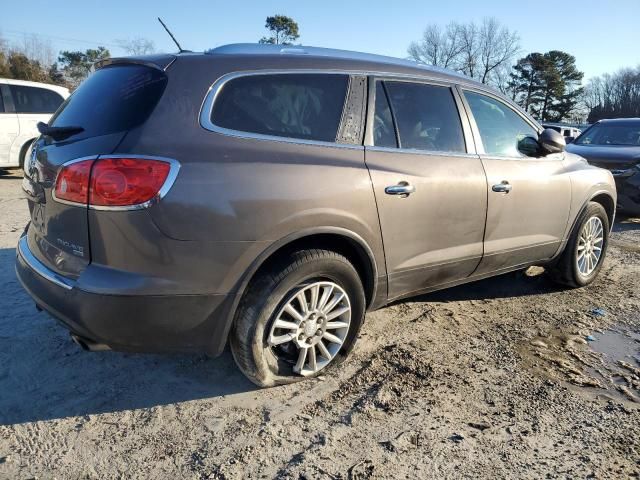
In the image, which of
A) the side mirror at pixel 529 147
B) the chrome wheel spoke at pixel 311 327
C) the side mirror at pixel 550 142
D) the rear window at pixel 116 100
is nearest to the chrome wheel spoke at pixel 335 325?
the chrome wheel spoke at pixel 311 327

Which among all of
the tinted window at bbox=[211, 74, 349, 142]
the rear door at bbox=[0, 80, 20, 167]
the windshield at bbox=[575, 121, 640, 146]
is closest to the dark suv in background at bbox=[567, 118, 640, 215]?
the windshield at bbox=[575, 121, 640, 146]

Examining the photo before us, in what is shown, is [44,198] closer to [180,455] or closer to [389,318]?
[180,455]

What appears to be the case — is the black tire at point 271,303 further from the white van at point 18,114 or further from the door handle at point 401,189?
the white van at point 18,114

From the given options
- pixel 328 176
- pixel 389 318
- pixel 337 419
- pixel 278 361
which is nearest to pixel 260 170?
pixel 328 176

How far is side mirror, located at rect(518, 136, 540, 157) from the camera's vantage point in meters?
3.89

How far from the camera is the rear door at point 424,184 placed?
292 cm

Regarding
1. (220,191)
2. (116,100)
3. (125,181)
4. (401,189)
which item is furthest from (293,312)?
(116,100)

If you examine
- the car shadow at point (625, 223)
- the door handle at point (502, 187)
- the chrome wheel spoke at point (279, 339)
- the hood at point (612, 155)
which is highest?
the door handle at point (502, 187)

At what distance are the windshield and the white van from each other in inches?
395

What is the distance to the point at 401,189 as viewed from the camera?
2906 millimetres

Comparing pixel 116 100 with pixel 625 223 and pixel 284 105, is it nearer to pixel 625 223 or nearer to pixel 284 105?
pixel 284 105

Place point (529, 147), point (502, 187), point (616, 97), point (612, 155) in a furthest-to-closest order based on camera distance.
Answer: point (616, 97) < point (612, 155) < point (529, 147) < point (502, 187)

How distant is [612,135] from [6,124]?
1093 centimetres

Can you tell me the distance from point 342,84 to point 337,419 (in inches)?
71.7
